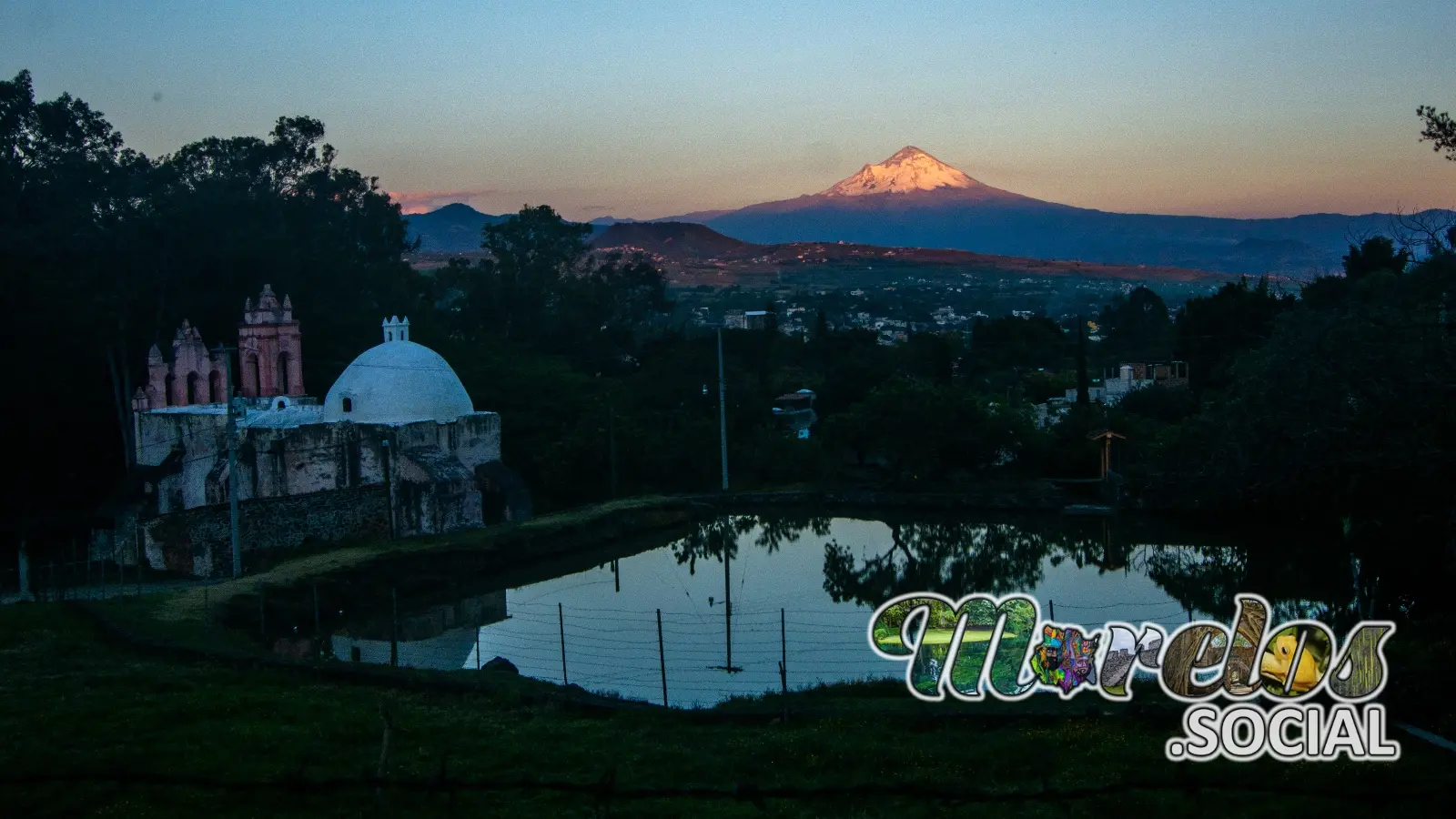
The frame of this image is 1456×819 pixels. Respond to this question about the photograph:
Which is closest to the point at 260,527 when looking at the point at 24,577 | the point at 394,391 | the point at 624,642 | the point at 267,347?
the point at 24,577

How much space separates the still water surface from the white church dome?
512cm

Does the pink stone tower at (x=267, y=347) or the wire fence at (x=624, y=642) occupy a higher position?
the pink stone tower at (x=267, y=347)

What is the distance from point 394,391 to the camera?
24297mm

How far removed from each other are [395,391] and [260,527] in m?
4.86

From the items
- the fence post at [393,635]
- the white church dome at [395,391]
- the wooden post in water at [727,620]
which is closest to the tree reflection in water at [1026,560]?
the wooden post in water at [727,620]

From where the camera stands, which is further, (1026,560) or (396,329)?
(396,329)

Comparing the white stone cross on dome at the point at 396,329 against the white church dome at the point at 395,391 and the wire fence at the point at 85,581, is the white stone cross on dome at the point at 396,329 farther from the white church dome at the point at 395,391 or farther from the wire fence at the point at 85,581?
the wire fence at the point at 85,581

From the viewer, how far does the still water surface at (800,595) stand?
13.8 meters

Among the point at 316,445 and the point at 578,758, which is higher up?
the point at 316,445

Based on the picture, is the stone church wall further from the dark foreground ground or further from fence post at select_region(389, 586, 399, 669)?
the dark foreground ground

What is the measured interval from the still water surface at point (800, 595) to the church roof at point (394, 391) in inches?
203

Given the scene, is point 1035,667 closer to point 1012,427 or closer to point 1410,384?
point 1410,384

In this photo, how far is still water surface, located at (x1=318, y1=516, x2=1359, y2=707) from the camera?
1384 cm

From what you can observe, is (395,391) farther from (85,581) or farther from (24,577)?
(24,577)
